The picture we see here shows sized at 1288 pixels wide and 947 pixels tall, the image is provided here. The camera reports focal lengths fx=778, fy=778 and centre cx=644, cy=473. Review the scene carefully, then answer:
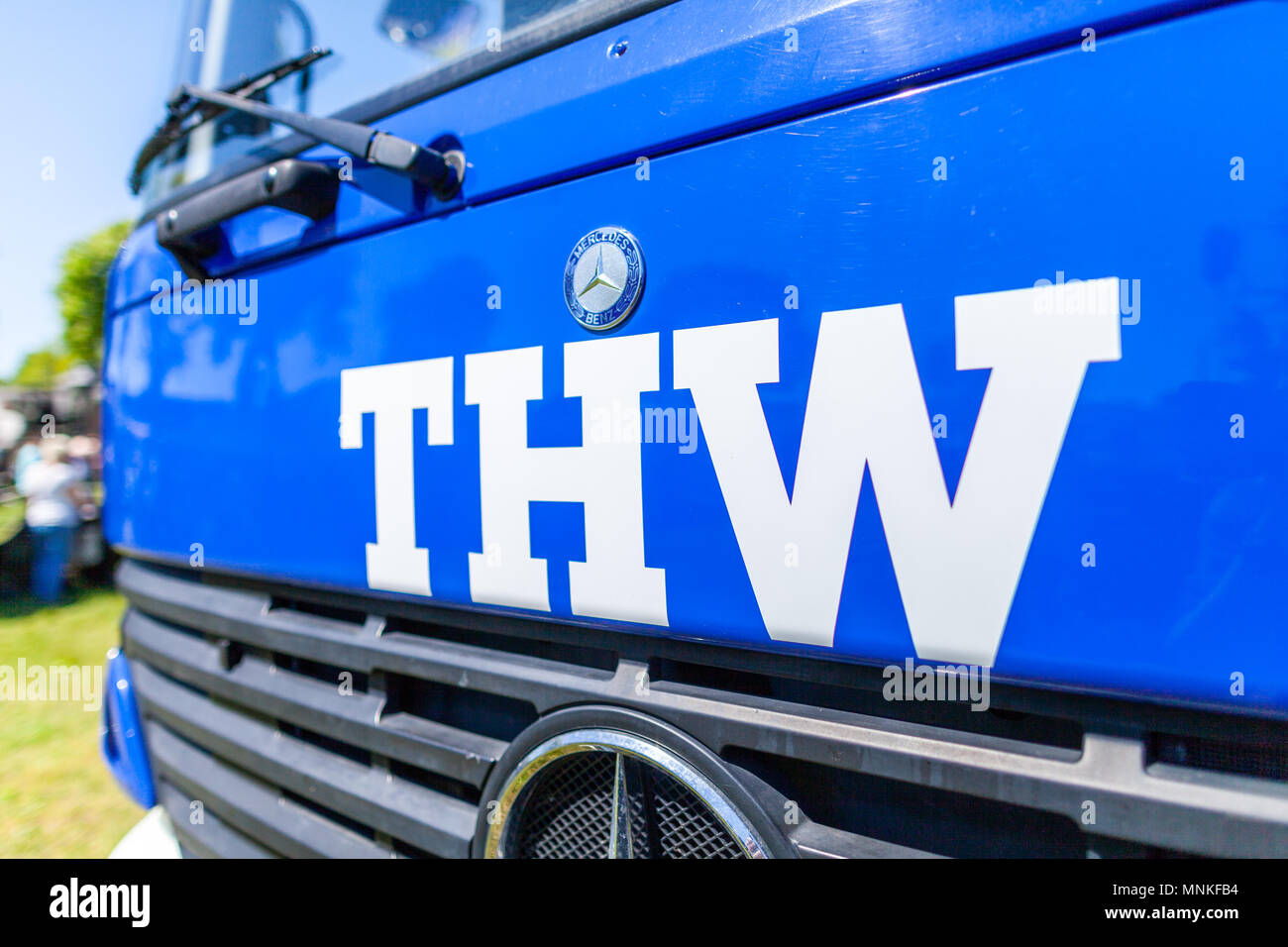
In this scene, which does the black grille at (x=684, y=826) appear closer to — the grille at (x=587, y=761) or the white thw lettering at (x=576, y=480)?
the grille at (x=587, y=761)

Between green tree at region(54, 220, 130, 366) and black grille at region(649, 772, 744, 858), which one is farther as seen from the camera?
green tree at region(54, 220, 130, 366)

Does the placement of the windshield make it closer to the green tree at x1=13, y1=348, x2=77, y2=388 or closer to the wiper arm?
the wiper arm

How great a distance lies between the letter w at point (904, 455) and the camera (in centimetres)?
82

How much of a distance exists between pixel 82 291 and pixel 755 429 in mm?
25397

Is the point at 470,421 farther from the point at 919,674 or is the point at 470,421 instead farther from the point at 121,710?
the point at 121,710

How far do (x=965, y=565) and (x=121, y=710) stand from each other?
2.32 metres

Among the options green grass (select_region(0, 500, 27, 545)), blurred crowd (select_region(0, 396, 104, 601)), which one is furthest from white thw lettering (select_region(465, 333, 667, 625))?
green grass (select_region(0, 500, 27, 545))

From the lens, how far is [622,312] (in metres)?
1.09

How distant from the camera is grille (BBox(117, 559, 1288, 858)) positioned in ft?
2.67

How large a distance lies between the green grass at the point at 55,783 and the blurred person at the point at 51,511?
1.43m

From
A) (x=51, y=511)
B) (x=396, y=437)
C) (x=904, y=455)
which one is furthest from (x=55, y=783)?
(x=51, y=511)

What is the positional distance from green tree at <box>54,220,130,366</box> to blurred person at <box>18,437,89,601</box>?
16.5 metres

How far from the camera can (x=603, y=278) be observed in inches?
43.9

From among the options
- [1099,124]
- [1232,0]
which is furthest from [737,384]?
[1232,0]
